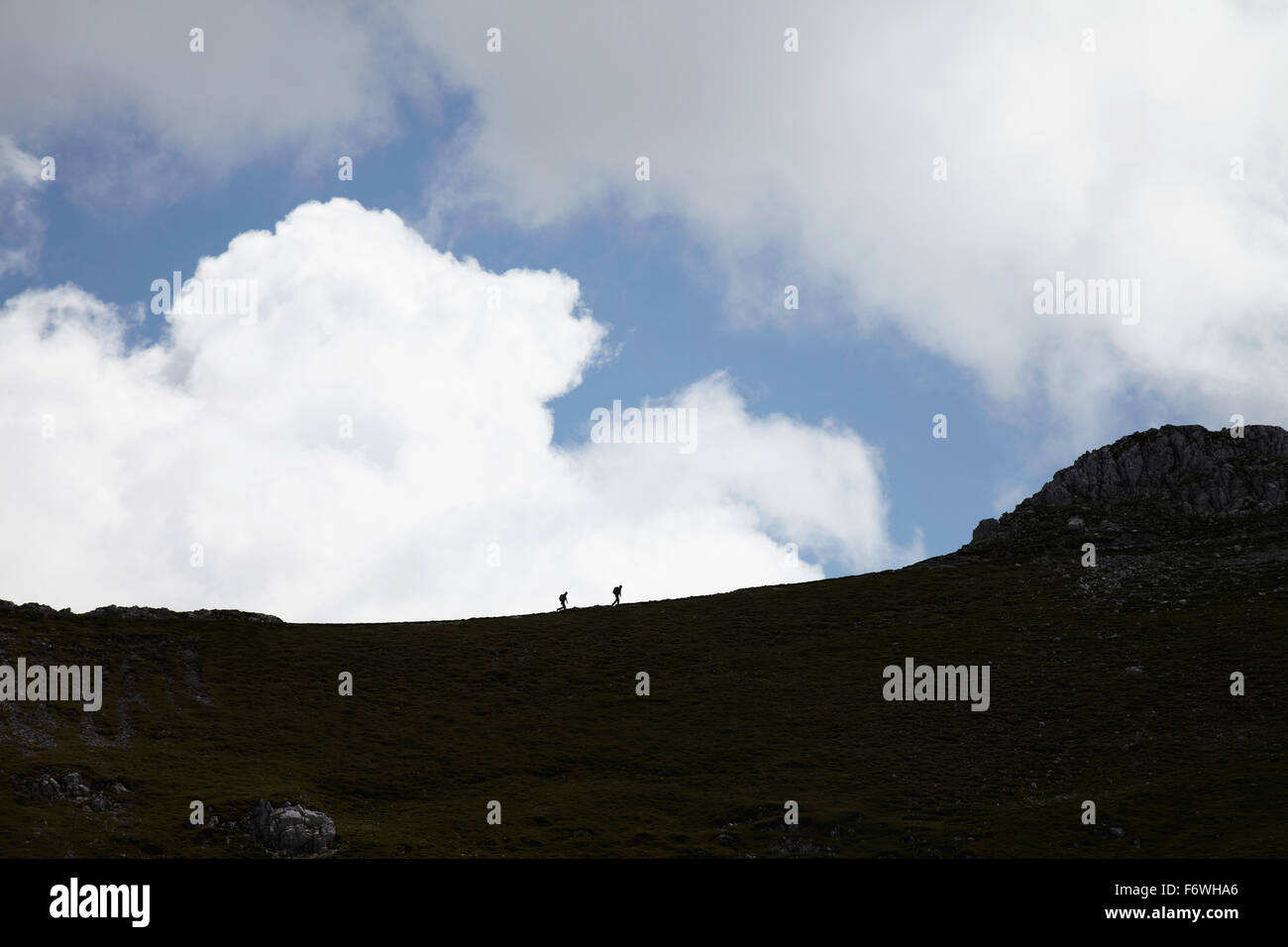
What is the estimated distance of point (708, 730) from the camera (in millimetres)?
76750

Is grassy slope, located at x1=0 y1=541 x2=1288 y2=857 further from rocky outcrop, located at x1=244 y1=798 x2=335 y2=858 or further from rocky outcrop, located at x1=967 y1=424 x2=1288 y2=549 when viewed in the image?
rocky outcrop, located at x1=967 y1=424 x2=1288 y2=549

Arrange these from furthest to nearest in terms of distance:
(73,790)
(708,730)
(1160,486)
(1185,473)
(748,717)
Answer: (1185,473)
(1160,486)
(748,717)
(708,730)
(73,790)

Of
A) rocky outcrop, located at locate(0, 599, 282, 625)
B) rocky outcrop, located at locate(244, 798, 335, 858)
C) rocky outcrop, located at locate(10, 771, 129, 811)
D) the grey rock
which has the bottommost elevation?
rocky outcrop, located at locate(244, 798, 335, 858)

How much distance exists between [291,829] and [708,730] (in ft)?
98.7

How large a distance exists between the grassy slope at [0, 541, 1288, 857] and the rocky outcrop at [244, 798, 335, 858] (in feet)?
4.08

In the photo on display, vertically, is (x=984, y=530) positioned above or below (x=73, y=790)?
above

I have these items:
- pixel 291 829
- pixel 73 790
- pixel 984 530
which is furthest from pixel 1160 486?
pixel 73 790

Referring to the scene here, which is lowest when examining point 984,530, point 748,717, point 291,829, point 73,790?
point 291,829

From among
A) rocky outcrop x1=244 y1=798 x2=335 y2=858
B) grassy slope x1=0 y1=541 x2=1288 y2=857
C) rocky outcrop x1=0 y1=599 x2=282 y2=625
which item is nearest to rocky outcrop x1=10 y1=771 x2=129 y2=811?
grassy slope x1=0 y1=541 x2=1288 y2=857

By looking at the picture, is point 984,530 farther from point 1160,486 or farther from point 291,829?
point 291,829

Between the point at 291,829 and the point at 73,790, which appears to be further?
the point at 73,790

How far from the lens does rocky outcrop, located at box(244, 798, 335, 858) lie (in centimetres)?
5738
